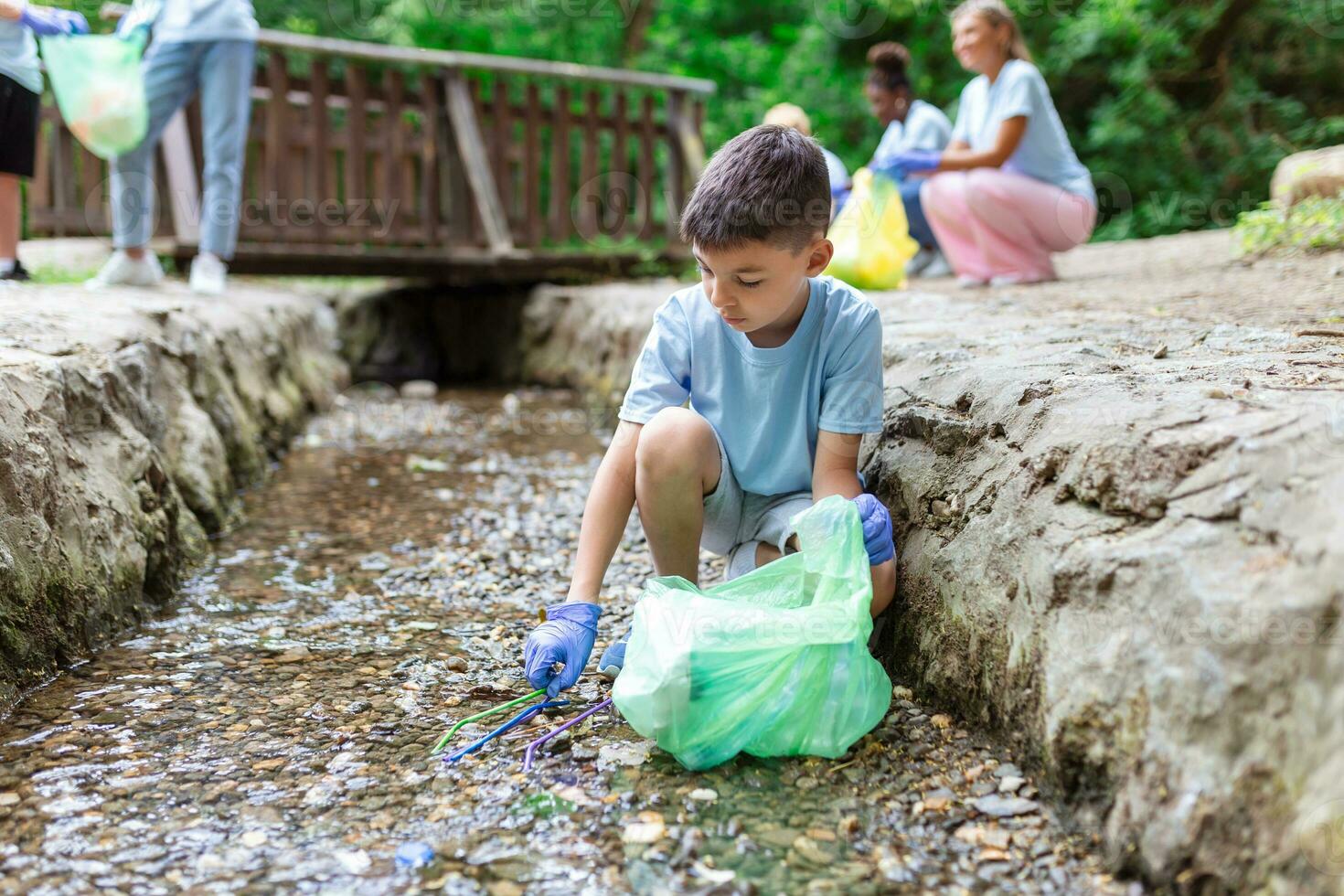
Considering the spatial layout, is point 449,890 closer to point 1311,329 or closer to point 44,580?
point 44,580

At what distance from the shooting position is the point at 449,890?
133cm

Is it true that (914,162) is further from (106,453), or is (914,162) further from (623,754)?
(623,754)

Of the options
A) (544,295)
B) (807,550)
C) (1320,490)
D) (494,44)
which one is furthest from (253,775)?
(494,44)

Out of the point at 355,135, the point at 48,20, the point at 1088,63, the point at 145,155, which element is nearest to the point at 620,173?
the point at 355,135

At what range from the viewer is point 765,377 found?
6.70ft

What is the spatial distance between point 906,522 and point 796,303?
0.46 meters

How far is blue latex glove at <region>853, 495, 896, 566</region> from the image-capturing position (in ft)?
5.96

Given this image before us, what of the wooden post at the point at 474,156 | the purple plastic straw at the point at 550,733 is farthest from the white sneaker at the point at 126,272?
the purple plastic straw at the point at 550,733

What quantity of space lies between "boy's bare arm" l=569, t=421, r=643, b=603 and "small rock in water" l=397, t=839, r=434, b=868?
64 centimetres

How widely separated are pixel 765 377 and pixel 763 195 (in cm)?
36

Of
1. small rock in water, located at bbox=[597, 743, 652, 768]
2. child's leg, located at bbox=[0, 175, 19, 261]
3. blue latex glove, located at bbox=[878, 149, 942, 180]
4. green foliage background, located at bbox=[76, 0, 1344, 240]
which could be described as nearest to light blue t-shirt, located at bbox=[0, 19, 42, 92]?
child's leg, located at bbox=[0, 175, 19, 261]

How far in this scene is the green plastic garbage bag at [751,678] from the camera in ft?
5.27

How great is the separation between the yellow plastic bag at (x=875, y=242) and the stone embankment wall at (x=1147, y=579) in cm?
221

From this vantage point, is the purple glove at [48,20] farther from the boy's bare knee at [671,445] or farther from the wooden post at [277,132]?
the boy's bare knee at [671,445]
